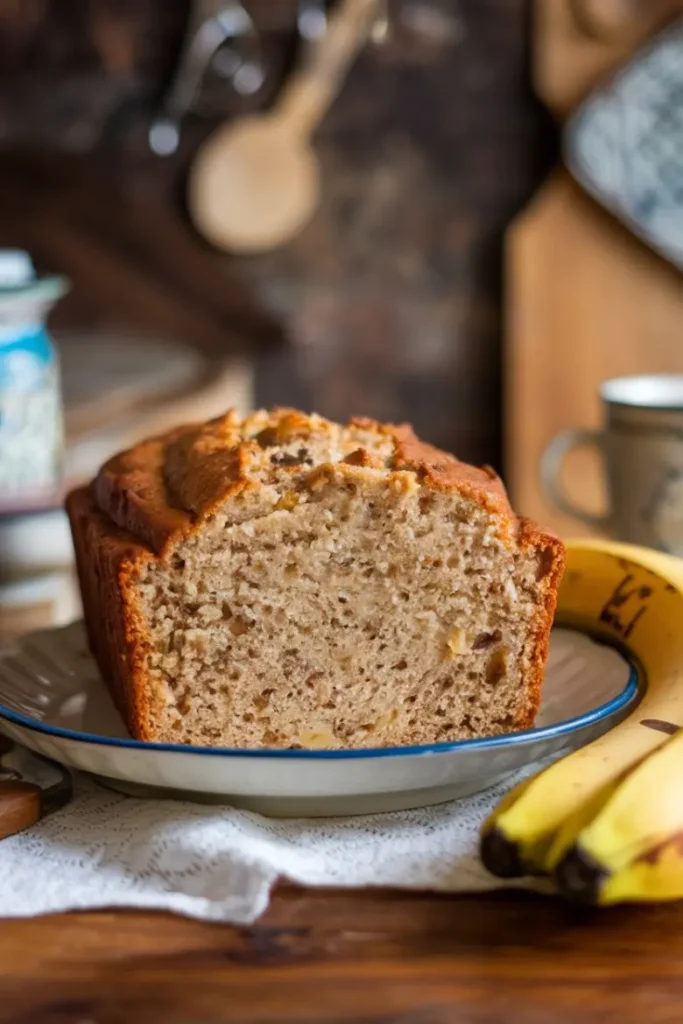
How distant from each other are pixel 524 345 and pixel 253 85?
92cm

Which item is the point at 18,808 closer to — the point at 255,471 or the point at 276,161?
the point at 255,471

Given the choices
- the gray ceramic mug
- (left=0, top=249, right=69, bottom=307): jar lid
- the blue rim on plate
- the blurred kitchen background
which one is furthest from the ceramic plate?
the blurred kitchen background

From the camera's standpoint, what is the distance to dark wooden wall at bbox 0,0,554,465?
308 centimetres

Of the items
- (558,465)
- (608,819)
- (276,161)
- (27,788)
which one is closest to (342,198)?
(276,161)

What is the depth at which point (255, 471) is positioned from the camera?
1.00 meters

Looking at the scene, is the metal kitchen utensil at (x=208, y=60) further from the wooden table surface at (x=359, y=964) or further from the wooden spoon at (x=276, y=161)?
the wooden table surface at (x=359, y=964)

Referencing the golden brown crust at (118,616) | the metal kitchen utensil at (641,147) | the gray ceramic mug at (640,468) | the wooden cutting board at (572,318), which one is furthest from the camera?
the wooden cutting board at (572,318)

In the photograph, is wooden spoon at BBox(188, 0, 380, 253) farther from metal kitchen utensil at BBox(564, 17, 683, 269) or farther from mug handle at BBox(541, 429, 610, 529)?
mug handle at BBox(541, 429, 610, 529)

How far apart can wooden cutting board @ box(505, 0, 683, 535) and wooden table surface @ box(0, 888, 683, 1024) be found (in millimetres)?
2349

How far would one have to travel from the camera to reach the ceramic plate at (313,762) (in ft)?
2.76

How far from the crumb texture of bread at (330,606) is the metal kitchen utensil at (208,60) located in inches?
90.8

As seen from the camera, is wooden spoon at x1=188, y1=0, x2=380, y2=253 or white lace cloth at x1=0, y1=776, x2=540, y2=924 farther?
wooden spoon at x1=188, y1=0, x2=380, y2=253

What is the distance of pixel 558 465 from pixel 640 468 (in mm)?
143

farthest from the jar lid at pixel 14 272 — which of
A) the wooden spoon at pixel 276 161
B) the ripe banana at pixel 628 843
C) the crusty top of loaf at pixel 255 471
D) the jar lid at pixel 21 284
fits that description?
the wooden spoon at pixel 276 161
